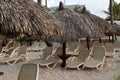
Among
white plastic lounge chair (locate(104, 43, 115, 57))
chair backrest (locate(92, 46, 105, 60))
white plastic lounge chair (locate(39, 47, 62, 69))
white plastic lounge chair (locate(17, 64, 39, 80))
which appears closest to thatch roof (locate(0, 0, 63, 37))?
white plastic lounge chair (locate(17, 64, 39, 80))

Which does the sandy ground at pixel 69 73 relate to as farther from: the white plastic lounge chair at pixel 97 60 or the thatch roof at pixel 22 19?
the thatch roof at pixel 22 19

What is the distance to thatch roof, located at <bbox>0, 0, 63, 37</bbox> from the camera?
7.10 meters

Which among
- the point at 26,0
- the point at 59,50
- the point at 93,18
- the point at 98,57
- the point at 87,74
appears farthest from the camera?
the point at 93,18

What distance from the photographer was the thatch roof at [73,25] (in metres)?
12.9

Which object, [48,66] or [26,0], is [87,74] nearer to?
[48,66]

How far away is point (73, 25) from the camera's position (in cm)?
1311

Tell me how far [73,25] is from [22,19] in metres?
5.95

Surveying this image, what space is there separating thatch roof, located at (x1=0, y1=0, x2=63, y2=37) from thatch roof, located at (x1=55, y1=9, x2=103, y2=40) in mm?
4501

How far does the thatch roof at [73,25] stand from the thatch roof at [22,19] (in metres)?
4.50

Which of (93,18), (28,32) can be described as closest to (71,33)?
(93,18)

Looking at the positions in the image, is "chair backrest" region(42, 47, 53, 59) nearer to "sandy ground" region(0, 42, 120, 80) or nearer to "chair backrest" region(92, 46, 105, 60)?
"sandy ground" region(0, 42, 120, 80)

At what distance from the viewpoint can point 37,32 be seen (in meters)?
7.92

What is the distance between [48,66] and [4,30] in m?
5.69

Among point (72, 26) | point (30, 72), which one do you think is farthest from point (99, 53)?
point (30, 72)
